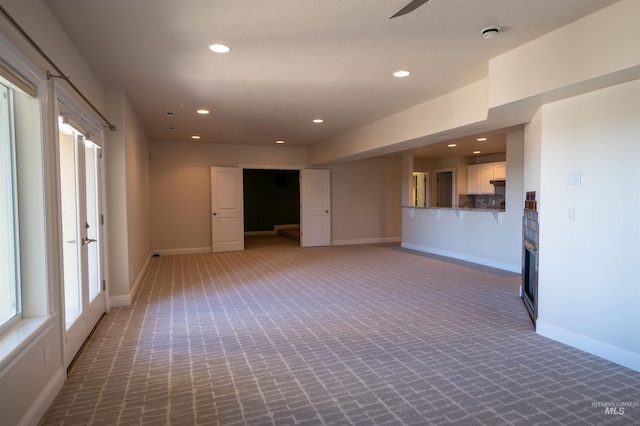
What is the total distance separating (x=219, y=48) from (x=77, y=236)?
2090mm

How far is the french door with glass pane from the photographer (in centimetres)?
304

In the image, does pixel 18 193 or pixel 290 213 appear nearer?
pixel 18 193

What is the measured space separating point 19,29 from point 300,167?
7.55 meters

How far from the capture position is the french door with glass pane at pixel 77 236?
3035 millimetres

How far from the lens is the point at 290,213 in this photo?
43.0ft

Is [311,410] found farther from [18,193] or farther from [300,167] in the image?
[300,167]

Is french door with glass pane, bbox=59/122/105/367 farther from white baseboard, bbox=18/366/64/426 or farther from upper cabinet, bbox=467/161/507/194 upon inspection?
upper cabinet, bbox=467/161/507/194

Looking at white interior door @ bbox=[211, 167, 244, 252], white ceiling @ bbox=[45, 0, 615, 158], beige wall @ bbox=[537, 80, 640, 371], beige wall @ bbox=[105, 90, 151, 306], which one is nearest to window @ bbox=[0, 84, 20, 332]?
white ceiling @ bbox=[45, 0, 615, 158]

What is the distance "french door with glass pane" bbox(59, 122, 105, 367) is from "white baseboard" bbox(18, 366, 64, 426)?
27cm

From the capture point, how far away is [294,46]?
3162 millimetres

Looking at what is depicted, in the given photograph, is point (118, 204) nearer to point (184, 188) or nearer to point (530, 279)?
point (184, 188)

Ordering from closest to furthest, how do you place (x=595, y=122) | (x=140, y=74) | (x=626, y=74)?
(x=626, y=74)
(x=595, y=122)
(x=140, y=74)

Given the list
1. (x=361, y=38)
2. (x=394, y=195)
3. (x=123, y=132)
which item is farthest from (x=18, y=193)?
(x=394, y=195)

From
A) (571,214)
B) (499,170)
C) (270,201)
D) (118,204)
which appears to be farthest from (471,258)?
(270,201)
